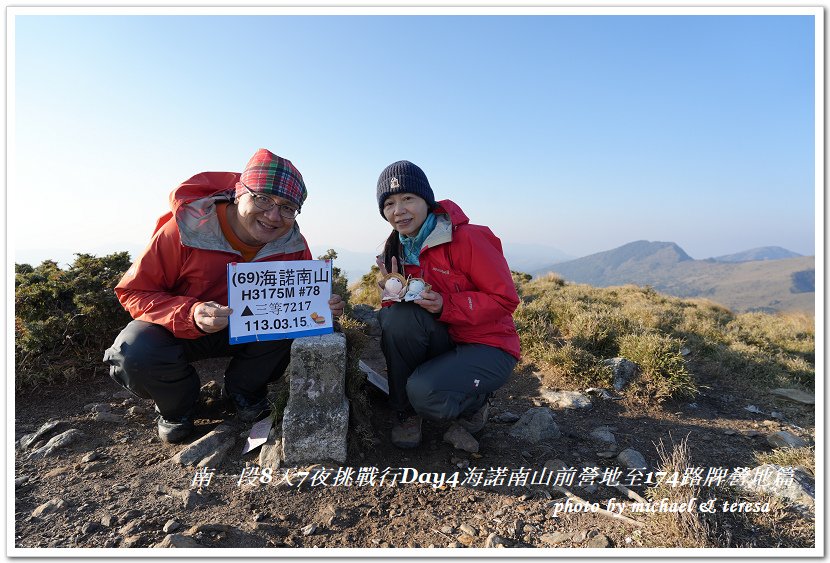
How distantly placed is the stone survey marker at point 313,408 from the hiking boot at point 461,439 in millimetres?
1000

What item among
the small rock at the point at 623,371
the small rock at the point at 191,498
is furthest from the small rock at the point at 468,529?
the small rock at the point at 623,371

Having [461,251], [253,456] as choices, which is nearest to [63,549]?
[253,456]

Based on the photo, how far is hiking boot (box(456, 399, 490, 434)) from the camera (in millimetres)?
4059

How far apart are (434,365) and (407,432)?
68 centimetres

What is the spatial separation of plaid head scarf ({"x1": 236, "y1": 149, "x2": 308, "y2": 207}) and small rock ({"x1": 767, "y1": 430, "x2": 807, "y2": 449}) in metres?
5.19

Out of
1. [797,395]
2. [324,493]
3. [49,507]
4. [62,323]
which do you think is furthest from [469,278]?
[797,395]

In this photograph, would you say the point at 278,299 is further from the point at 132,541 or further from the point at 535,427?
the point at 535,427

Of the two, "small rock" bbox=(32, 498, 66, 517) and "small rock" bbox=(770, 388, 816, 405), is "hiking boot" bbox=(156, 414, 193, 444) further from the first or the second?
"small rock" bbox=(770, 388, 816, 405)

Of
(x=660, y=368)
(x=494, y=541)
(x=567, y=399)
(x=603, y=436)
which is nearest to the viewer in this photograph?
(x=494, y=541)

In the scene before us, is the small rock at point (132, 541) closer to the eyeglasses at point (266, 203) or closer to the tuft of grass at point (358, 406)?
the tuft of grass at point (358, 406)

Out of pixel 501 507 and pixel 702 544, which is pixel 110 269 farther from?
pixel 702 544

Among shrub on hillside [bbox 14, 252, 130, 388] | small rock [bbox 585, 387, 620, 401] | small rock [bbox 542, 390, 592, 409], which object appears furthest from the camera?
small rock [bbox 585, 387, 620, 401]

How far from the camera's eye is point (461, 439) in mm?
3820

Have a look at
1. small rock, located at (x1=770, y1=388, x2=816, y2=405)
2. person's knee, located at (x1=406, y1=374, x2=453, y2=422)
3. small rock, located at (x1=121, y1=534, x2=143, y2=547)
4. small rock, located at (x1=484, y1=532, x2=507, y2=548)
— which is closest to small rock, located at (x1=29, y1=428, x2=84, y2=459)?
small rock, located at (x1=121, y1=534, x2=143, y2=547)
